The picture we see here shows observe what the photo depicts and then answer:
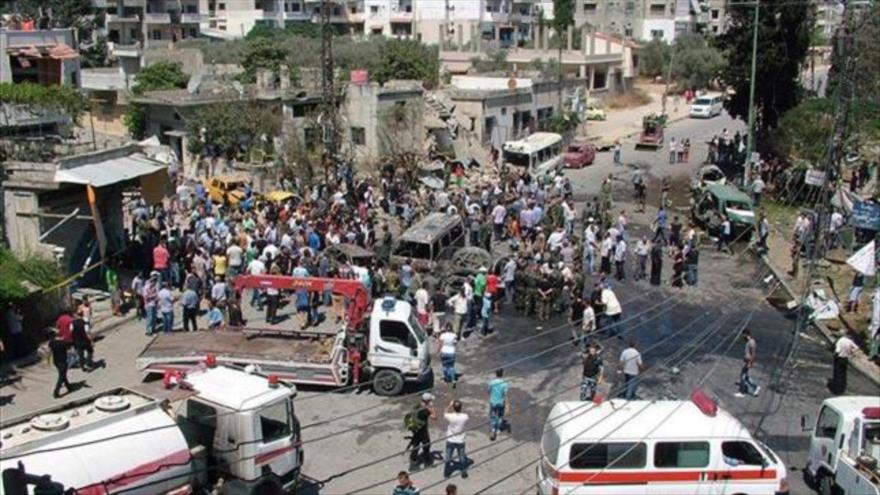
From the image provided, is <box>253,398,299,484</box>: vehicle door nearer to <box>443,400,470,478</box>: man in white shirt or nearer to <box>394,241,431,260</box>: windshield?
<box>443,400,470,478</box>: man in white shirt

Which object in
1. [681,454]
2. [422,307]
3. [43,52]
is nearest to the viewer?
[681,454]

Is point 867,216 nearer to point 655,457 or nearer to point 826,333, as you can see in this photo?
point 826,333

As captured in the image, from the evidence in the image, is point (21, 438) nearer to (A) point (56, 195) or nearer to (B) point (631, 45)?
(A) point (56, 195)

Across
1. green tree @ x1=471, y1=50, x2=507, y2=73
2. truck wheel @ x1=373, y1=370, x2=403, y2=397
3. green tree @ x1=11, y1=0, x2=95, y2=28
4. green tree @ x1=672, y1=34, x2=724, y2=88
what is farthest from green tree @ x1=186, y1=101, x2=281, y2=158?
green tree @ x1=672, y1=34, x2=724, y2=88

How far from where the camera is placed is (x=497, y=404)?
59.6ft

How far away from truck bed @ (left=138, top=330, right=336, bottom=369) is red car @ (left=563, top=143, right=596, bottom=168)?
29.9 m

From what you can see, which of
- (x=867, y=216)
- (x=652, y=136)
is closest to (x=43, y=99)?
(x=867, y=216)

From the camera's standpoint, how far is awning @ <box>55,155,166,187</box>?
2545 centimetres

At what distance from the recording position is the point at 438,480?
16.9 metres

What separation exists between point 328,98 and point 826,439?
28.1 meters

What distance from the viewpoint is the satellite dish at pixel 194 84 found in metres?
48.8

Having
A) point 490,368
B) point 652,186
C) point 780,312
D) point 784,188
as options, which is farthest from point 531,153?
point 490,368

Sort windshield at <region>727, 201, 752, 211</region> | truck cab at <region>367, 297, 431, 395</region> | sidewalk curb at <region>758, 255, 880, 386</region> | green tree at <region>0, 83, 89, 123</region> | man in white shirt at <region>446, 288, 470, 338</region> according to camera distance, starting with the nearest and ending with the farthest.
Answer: truck cab at <region>367, 297, 431, 395</region>, sidewalk curb at <region>758, 255, 880, 386</region>, man in white shirt at <region>446, 288, 470, 338</region>, green tree at <region>0, 83, 89, 123</region>, windshield at <region>727, 201, 752, 211</region>

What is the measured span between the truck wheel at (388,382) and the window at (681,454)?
6619 millimetres
